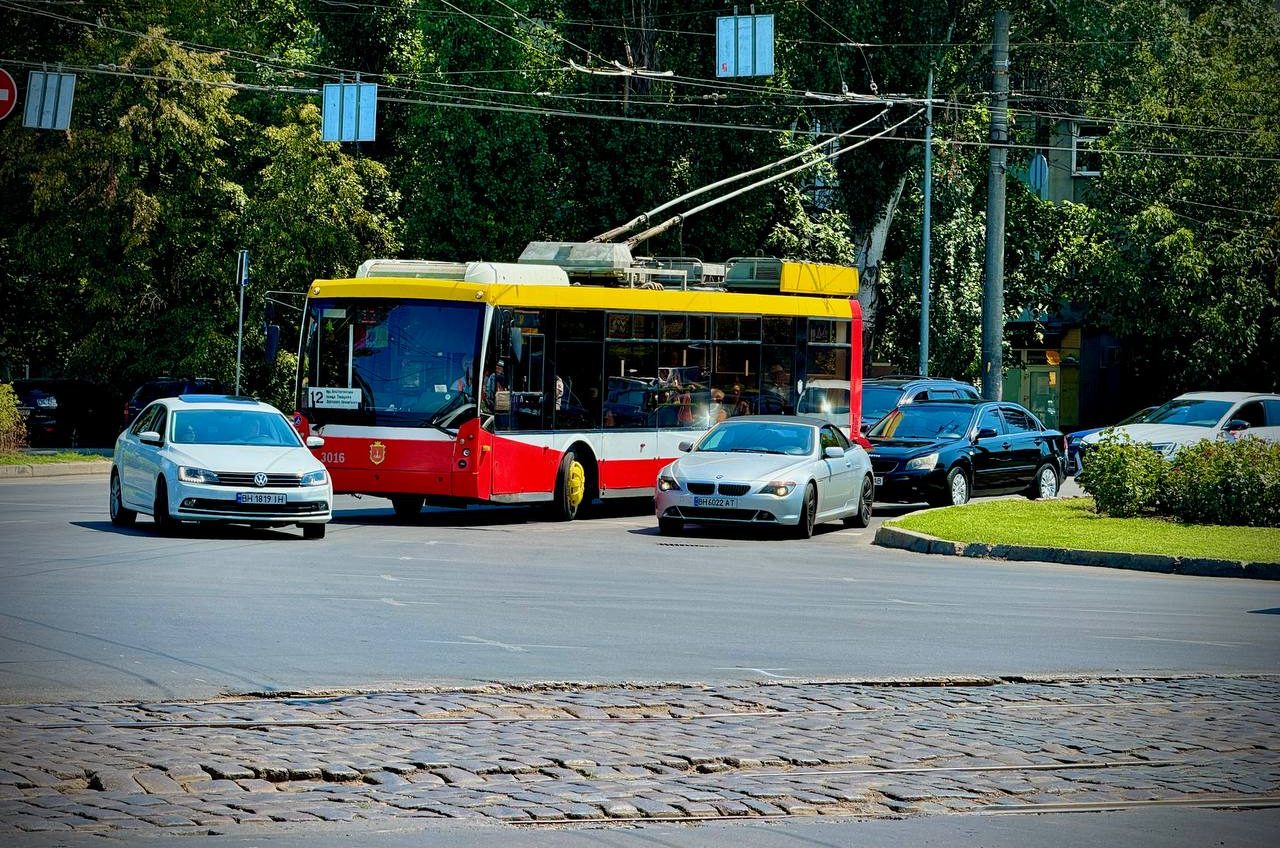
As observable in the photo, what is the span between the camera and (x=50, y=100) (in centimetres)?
3188

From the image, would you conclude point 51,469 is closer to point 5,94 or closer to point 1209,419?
point 5,94

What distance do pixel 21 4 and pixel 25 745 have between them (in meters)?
42.2

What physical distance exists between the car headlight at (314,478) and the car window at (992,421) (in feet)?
41.5

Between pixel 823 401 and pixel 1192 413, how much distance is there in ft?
24.3

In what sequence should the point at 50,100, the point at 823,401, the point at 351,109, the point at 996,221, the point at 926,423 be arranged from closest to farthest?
the point at 926,423
the point at 823,401
the point at 50,100
the point at 351,109
the point at 996,221

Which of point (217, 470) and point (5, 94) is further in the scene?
point (5, 94)

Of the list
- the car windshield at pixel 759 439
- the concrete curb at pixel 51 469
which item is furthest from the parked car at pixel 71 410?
the car windshield at pixel 759 439

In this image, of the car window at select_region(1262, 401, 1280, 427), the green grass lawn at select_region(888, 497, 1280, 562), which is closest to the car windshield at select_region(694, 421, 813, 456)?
the green grass lawn at select_region(888, 497, 1280, 562)

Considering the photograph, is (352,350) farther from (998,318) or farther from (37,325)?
(37,325)

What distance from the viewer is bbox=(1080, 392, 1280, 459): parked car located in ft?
104

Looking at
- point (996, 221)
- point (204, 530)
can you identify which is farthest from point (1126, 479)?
point (996, 221)

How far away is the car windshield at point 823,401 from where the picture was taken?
2952 cm

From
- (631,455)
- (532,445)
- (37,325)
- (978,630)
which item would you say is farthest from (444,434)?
(37,325)

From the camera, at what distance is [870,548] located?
2225 centimetres
